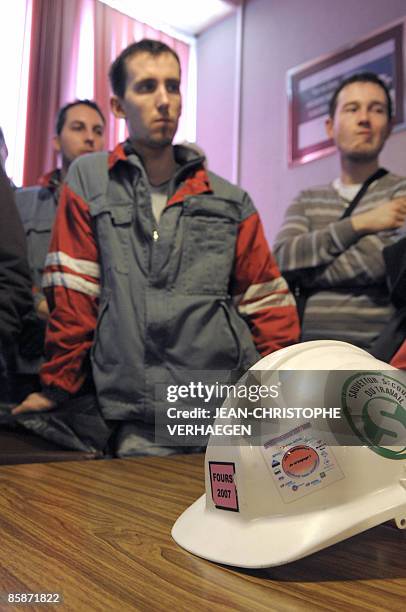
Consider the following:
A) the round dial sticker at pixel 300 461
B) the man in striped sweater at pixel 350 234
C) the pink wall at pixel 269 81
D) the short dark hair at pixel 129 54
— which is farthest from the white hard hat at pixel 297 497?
the pink wall at pixel 269 81

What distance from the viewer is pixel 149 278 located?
131 centimetres

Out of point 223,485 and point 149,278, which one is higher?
point 149,278

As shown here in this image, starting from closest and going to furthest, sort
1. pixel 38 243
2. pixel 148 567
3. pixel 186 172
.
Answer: pixel 148 567
pixel 186 172
pixel 38 243

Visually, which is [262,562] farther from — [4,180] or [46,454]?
[4,180]

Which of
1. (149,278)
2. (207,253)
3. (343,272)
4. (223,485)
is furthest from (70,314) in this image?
(223,485)

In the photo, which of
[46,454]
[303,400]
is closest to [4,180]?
[46,454]

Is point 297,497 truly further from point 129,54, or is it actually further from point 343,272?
point 129,54

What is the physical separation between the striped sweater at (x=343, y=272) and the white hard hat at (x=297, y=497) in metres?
0.96

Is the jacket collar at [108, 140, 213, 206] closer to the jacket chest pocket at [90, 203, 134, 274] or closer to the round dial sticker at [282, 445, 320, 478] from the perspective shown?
the jacket chest pocket at [90, 203, 134, 274]

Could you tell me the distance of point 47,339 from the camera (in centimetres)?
133

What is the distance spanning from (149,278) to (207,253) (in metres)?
0.17

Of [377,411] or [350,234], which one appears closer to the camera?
[377,411]

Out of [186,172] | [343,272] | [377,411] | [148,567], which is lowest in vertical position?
[148,567]

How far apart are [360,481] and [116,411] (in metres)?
0.81
